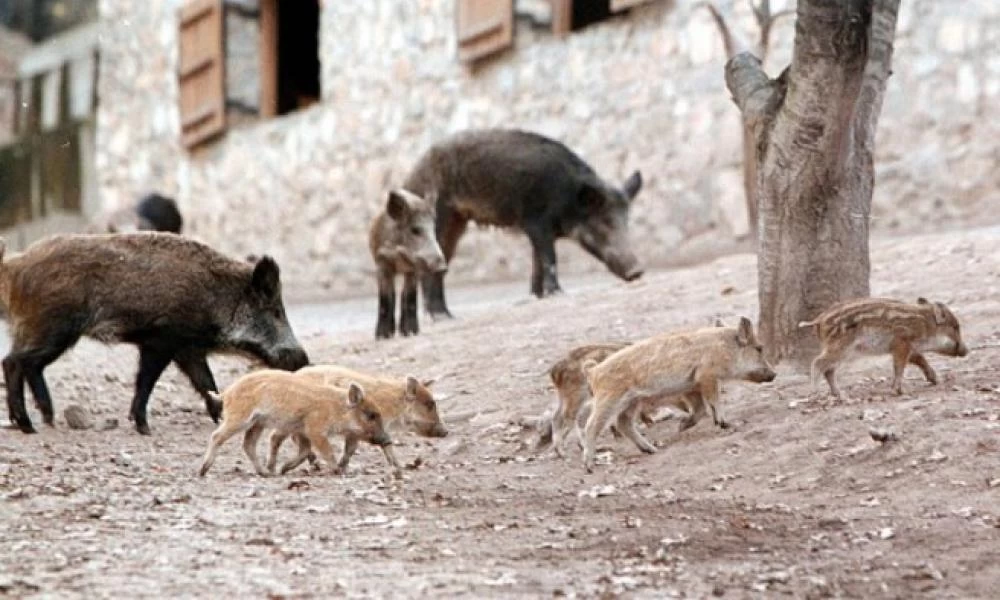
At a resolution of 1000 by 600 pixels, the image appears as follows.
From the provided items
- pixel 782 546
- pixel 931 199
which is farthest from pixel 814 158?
pixel 931 199

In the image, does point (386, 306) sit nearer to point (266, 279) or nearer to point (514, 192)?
point (514, 192)

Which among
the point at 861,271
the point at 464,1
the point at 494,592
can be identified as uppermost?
the point at 464,1

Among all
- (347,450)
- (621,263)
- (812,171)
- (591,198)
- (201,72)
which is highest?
(201,72)

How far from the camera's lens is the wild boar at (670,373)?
26.9 ft

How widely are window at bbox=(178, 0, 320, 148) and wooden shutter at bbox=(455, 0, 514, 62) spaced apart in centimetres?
443

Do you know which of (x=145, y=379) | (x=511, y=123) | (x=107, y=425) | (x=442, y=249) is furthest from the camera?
(x=511, y=123)

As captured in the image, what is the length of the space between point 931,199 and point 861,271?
6018 millimetres

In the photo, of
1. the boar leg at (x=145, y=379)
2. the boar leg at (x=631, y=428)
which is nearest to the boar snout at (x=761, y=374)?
the boar leg at (x=631, y=428)

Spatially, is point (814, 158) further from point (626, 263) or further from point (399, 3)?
point (399, 3)

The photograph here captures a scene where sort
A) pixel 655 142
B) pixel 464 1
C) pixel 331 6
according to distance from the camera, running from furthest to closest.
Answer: pixel 331 6 < pixel 464 1 < pixel 655 142

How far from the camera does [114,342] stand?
1012 cm

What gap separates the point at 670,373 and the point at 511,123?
10779mm

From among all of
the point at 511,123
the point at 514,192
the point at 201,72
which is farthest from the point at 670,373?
the point at 201,72

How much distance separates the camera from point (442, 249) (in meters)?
14.9
